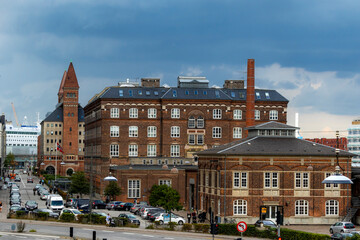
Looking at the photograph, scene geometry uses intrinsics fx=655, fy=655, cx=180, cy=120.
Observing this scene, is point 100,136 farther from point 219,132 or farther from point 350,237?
point 350,237

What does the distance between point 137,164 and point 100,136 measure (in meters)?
10.2

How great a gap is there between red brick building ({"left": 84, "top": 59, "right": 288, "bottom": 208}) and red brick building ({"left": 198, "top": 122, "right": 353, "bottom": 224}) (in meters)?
35.9

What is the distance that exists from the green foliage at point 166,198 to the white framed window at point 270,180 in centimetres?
1123

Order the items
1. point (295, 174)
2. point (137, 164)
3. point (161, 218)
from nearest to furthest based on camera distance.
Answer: point (161, 218), point (295, 174), point (137, 164)

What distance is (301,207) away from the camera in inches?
3167

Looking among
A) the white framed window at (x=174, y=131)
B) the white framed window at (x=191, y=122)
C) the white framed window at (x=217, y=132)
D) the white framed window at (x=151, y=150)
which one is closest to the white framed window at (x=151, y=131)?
the white framed window at (x=151, y=150)

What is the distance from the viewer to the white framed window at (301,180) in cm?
8025

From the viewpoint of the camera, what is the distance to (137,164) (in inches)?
4643

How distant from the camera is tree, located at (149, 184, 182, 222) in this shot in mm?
79000

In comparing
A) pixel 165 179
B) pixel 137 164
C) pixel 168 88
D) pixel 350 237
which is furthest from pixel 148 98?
pixel 350 237

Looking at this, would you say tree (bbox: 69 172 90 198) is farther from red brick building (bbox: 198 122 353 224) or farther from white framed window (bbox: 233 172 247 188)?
white framed window (bbox: 233 172 247 188)

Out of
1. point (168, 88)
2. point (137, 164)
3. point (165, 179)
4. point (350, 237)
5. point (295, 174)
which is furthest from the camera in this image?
point (168, 88)

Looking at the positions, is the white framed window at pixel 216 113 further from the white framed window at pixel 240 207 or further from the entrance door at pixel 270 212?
the white framed window at pixel 240 207

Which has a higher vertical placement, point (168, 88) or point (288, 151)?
point (168, 88)
